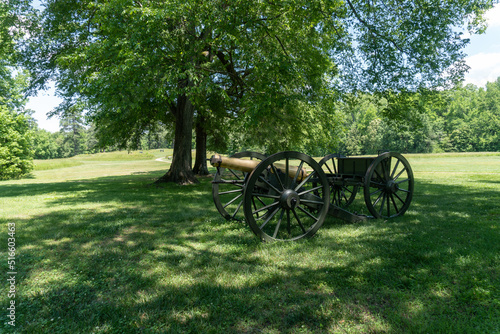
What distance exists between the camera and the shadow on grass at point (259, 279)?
2586 mm

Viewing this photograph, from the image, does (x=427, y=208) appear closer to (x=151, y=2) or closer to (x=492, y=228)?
(x=492, y=228)

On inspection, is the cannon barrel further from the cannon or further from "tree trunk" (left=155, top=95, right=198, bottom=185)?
"tree trunk" (left=155, top=95, right=198, bottom=185)

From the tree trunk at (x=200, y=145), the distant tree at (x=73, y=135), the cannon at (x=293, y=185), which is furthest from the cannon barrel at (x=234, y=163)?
the distant tree at (x=73, y=135)

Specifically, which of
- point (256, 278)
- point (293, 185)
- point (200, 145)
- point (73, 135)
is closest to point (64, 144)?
point (73, 135)

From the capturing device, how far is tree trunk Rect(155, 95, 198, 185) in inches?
530

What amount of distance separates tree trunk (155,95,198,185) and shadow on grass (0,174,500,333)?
790cm

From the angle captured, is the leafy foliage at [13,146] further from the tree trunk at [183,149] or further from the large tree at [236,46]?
the tree trunk at [183,149]

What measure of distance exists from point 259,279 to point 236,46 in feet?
33.1

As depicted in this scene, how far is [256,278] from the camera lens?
11.1 ft

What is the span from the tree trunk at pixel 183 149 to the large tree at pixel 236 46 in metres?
0.05

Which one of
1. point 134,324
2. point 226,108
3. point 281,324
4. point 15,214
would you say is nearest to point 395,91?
point 226,108

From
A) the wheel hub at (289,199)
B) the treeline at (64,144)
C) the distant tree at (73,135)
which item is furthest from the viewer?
the distant tree at (73,135)

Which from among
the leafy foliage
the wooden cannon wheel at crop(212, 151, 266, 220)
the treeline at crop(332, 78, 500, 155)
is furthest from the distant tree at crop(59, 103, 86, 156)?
the wooden cannon wheel at crop(212, 151, 266, 220)

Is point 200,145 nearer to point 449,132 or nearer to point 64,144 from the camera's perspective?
point 449,132
